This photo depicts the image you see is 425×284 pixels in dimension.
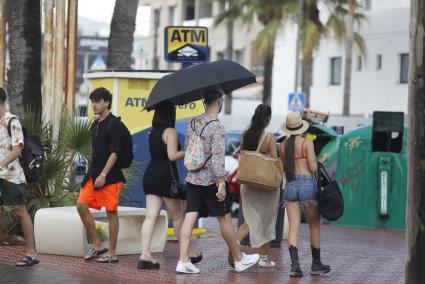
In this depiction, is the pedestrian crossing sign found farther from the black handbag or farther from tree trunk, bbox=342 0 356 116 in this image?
the black handbag

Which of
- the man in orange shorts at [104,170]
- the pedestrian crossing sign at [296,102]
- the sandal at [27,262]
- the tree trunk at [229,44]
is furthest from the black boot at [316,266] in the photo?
the tree trunk at [229,44]

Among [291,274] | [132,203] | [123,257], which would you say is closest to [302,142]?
[291,274]

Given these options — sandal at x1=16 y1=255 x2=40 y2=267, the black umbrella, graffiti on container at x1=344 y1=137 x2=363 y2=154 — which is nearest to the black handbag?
the black umbrella

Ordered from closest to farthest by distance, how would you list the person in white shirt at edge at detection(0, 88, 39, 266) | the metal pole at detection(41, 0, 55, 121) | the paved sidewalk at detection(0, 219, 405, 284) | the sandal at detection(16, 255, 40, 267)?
the paved sidewalk at detection(0, 219, 405, 284)
the person in white shirt at edge at detection(0, 88, 39, 266)
the sandal at detection(16, 255, 40, 267)
the metal pole at detection(41, 0, 55, 121)

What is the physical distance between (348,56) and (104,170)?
35.4 m

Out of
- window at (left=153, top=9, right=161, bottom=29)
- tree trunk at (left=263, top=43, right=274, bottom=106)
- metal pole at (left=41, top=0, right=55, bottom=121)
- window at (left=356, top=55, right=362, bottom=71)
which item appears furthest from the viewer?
window at (left=153, top=9, right=161, bottom=29)

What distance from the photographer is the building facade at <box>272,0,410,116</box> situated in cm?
4547

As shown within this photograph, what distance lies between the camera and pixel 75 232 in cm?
1189

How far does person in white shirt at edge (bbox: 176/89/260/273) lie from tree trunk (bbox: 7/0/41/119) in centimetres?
499

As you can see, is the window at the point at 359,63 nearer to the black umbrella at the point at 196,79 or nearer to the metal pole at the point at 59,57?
the metal pole at the point at 59,57

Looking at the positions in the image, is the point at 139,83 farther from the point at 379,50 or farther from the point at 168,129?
the point at 379,50

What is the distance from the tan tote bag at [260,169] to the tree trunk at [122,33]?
23.9ft

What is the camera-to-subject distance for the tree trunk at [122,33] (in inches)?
712

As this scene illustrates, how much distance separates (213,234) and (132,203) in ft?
4.51
